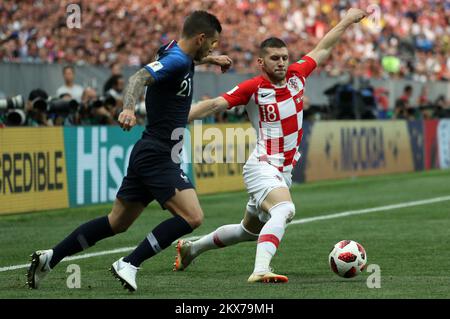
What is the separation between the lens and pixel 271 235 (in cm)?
817

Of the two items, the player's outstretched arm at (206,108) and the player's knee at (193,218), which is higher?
the player's outstretched arm at (206,108)

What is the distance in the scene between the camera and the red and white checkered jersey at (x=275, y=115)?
8.81 meters

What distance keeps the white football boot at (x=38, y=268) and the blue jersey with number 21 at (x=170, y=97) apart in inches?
43.6

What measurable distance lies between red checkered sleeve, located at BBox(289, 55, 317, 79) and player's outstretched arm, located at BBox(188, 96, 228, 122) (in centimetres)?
69

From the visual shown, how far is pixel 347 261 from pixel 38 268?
7.50 ft

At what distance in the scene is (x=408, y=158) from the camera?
82.3ft

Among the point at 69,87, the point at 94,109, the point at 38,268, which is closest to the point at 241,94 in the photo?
the point at 38,268

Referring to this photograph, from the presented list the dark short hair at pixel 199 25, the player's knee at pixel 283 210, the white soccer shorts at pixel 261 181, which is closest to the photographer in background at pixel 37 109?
the white soccer shorts at pixel 261 181

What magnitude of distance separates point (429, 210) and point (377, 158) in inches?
336

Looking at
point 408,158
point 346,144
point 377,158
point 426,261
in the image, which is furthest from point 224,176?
point 426,261

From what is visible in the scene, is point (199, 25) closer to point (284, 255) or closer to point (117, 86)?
point (284, 255)

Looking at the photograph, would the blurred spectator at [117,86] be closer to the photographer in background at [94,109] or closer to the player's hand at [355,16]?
the photographer in background at [94,109]

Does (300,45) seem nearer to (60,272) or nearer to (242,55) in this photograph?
(242,55)

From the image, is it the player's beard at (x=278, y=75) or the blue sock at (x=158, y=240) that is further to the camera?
the player's beard at (x=278, y=75)
